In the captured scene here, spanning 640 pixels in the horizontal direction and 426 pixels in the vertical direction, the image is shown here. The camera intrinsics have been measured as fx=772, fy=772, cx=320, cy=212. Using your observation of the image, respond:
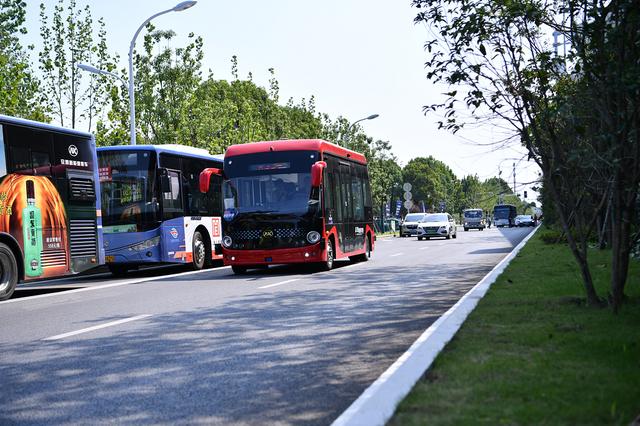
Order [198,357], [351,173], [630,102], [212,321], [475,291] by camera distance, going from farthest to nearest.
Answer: [351,173], [475,291], [212,321], [630,102], [198,357]

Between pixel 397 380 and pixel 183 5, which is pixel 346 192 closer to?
pixel 183 5

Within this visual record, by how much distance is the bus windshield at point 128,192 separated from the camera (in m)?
19.2

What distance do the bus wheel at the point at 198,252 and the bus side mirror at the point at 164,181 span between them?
81.6 inches

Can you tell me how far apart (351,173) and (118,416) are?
17231mm

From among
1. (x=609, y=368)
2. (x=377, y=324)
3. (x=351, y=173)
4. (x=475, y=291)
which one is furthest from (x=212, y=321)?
(x=351, y=173)

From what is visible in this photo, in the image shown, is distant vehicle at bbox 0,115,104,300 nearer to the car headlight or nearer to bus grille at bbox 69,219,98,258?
bus grille at bbox 69,219,98,258

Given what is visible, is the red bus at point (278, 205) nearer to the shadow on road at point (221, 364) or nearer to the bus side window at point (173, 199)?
the bus side window at point (173, 199)

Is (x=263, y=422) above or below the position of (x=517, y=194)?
below

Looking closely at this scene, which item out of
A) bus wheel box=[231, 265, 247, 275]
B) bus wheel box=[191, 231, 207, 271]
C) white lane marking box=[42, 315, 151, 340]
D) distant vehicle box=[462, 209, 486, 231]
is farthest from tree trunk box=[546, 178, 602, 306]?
distant vehicle box=[462, 209, 486, 231]

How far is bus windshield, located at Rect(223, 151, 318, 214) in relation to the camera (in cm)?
1827

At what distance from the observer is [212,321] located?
32.1 ft

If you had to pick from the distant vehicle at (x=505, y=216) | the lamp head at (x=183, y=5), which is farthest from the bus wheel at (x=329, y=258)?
the distant vehicle at (x=505, y=216)

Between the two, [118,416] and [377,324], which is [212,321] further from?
[118,416]

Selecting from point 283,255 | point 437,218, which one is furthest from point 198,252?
point 437,218
